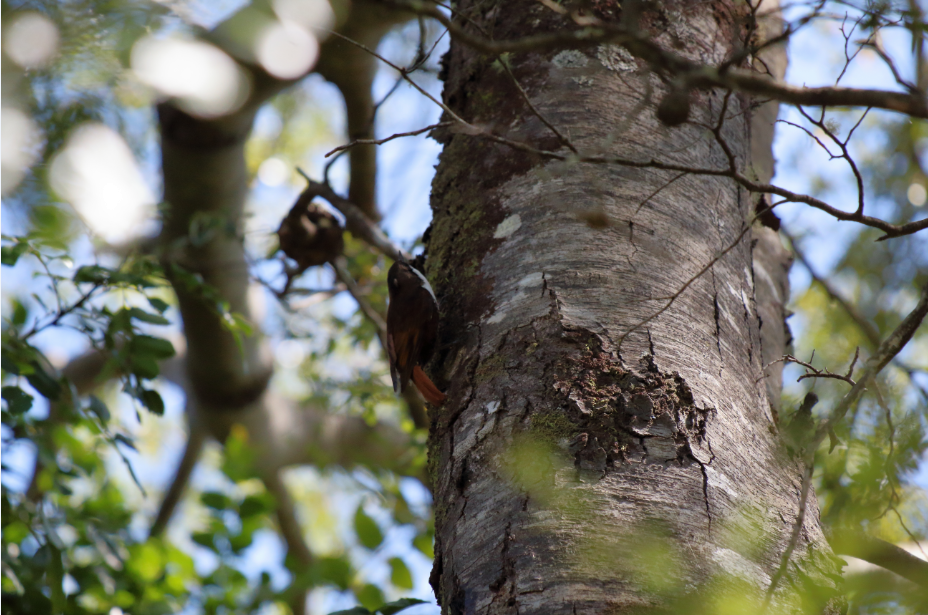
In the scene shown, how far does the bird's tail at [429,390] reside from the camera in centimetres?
189

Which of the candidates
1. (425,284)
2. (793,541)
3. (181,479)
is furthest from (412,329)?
(181,479)

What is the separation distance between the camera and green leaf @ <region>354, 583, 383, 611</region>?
2582mm

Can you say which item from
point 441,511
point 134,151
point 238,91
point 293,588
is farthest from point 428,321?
point 238,91

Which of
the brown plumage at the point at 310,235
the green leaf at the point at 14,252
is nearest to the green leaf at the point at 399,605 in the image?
the green leaf at the point at 14,252

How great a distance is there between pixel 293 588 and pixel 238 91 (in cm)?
231

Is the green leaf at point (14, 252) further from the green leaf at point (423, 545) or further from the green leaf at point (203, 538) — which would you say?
the green leaf at point (423, 545)

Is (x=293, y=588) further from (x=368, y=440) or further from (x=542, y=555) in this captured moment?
(x=368, y=440)

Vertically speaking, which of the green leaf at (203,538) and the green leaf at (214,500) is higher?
the green leaf at (214,500)

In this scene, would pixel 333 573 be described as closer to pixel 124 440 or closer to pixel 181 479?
pixel 124 440

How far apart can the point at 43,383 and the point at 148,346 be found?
33cm

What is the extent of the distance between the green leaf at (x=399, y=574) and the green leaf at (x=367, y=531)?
0.09 m

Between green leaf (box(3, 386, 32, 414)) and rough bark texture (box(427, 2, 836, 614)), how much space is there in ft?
4.33

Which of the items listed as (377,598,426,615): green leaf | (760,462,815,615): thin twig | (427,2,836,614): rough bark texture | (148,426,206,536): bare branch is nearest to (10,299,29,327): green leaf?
(427,2,836,614): rough bark texture

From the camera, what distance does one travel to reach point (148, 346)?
253 centimetres
